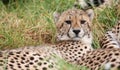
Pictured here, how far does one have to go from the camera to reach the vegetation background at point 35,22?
857 centimetres

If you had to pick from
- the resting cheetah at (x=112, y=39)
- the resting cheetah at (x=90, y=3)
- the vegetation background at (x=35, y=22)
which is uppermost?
the resting cheetah at (x=90, y=3)

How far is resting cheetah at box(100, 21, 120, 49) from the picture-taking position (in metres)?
8.32

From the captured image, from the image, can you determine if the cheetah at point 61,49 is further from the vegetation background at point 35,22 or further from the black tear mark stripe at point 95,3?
the black tear mark stripe at point 95,3

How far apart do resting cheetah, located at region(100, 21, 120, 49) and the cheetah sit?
1.62 feet

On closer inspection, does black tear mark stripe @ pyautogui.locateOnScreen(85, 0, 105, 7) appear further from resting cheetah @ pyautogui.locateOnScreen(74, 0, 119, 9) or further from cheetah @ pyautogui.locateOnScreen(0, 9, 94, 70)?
cheetah @ pyautogui.locateOnScreen(0, 9, 94, 70)

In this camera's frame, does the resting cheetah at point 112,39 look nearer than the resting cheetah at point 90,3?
Yes

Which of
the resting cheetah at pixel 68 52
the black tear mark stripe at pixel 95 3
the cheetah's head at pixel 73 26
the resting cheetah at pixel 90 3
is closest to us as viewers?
the resting cheetah at pixel 68 52

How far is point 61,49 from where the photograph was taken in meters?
7.64

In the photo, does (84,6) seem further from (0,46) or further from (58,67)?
(58,67)

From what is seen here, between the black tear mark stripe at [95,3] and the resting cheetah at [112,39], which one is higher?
the black tear mark stripe at [95,3]

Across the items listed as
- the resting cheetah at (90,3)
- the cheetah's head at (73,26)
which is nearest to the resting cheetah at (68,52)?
the cheetah's head at (73,26)

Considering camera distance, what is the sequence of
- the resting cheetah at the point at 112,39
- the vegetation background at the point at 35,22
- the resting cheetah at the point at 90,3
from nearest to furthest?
the resting cheetah at the point at 112,39
the vegetation background at the point at 35,22
the resting cheetah at the point at 90,3

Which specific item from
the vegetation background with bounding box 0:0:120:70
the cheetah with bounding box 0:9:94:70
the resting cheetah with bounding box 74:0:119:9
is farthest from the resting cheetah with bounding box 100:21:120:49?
the resting cheetah with bounding box 74:0:119:9

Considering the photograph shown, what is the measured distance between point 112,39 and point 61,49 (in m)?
1.15
